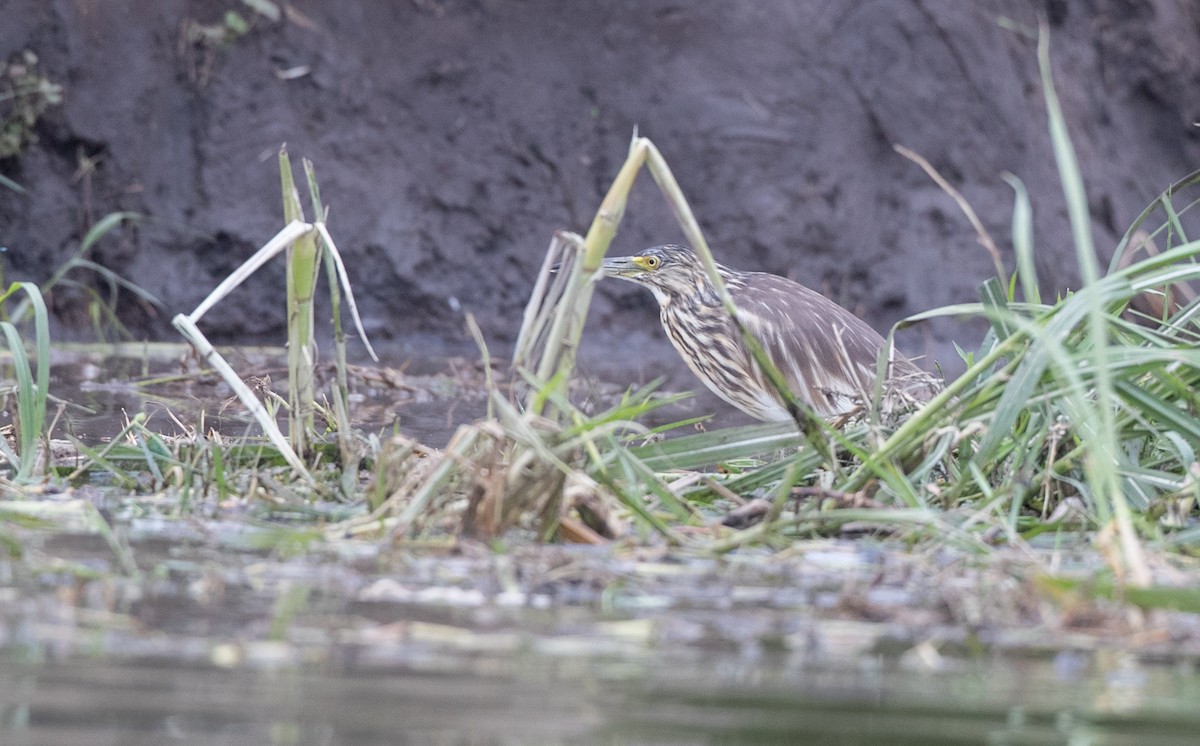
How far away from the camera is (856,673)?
6.97ft

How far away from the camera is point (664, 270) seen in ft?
20.4

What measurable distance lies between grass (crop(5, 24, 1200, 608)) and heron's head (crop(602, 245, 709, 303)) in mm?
2168

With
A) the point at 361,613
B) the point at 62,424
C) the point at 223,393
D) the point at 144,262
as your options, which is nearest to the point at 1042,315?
the point at 361,613

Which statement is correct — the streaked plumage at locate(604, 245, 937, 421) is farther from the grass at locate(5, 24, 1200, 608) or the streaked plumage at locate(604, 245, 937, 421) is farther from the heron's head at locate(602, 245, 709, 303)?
Result: the grass at locate(5, 24, 1200, 608)

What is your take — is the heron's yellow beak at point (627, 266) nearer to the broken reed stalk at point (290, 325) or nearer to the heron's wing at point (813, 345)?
the heron's wing at point (813, 345)

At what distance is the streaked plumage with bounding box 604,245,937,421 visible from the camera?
547 cm

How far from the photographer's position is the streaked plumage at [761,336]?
547 cm

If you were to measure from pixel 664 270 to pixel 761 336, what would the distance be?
2.34 ft

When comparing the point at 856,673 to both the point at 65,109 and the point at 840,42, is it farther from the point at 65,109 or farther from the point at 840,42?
the point at 840,42

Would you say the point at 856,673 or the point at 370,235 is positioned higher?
the point at 370,235

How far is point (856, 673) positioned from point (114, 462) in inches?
90.4

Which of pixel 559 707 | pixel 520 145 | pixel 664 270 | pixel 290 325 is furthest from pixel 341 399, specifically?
pixel 520 145

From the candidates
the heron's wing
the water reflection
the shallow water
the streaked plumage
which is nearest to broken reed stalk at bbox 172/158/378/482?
the shallow water

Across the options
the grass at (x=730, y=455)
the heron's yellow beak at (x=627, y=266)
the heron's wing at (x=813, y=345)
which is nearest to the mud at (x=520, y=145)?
the heron's yellow beak at (x=627, y=266)
